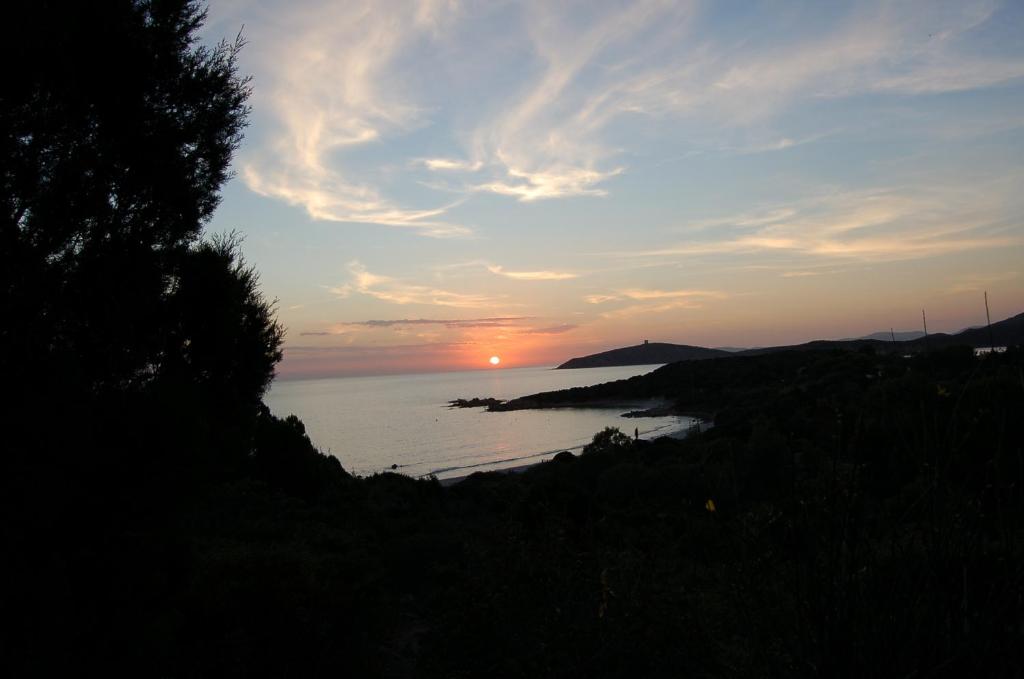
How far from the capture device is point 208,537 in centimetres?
987

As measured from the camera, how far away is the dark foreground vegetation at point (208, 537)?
2.64 m

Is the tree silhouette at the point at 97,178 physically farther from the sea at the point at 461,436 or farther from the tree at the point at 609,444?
the sea at the point at 461,436

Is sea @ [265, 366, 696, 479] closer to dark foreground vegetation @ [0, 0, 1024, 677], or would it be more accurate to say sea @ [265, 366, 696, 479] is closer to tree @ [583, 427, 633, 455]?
tree @ [583, 427, 633, 455]

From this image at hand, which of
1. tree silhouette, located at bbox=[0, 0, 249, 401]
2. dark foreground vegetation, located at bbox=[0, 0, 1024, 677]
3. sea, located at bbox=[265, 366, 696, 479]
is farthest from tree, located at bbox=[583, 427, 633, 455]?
tree silhouette, located at bbox=[0, 0, 249, 401]

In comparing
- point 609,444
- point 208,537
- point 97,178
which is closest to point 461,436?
point 609,444

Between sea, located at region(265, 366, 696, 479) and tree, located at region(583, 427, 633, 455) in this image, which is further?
sea, located at region(265, 366, 696, 479)

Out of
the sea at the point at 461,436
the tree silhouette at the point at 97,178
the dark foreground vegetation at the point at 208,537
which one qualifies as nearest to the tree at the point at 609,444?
the sea at the point at 461,436

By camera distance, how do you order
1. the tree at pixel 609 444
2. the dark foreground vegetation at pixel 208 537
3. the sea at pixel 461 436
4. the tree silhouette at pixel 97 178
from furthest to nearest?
the sea at pixel 461 436 < the tree at pixel 609 444 < the tree silhouette at pixel 97 178 < the dark foreground vegetation at pixel 208 537

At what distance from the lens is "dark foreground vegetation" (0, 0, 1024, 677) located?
2.64 metres

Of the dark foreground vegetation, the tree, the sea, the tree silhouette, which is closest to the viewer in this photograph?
the dark foreground vegetation

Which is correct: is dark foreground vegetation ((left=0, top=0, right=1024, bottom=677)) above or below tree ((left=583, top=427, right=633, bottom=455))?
above

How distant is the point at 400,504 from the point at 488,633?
35.9 ft

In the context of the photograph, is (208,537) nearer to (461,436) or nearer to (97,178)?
(97,178)

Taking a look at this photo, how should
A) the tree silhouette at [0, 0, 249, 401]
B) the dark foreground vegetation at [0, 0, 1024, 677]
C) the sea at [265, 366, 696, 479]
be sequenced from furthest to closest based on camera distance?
the sea at [265, 366, 696, 479] < the tree silhouette at [0, 0, 249, 401] < the dark foreground vegetation at [0, 0, 1024, 677]
